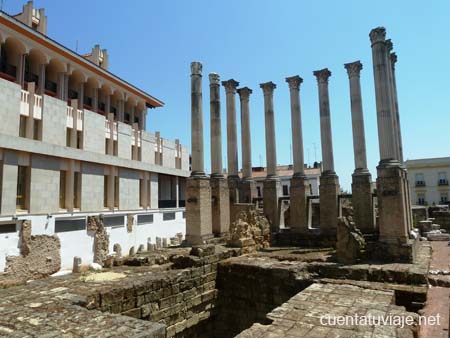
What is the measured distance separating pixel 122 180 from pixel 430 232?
1856cm

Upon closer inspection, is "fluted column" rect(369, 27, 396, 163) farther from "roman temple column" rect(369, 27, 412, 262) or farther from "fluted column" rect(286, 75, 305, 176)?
"fluted column" rect(286, 75, 305, 176)

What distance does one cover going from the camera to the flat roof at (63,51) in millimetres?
15484

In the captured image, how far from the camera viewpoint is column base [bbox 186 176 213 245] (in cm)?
1608

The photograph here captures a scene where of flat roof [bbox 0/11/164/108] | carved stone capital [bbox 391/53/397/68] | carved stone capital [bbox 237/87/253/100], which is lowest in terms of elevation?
carved stone capital [bbox 237/87/253/100]

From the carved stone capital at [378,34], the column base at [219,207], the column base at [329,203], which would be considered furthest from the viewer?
the column base at [219,207]

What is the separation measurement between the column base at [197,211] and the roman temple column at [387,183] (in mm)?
7903

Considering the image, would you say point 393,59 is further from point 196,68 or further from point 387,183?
point 196,68

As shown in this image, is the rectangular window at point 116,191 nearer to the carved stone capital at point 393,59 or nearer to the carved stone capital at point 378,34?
the carved stone capital at point 378,34

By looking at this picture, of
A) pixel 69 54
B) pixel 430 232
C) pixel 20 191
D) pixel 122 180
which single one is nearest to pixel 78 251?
pixel 20 191

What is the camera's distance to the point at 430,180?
4047 cm

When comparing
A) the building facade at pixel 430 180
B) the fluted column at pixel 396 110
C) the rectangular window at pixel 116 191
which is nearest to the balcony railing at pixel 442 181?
the building facade at pixel 430 180

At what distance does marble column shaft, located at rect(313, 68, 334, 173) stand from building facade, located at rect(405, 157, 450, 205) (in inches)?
1076

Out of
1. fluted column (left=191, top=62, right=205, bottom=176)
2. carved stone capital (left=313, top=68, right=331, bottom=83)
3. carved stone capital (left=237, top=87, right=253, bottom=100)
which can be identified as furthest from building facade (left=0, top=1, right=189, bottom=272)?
carved stone capital (left=313, top=68, right=331, bottom=83)

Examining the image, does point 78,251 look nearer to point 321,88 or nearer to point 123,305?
point 123,305
